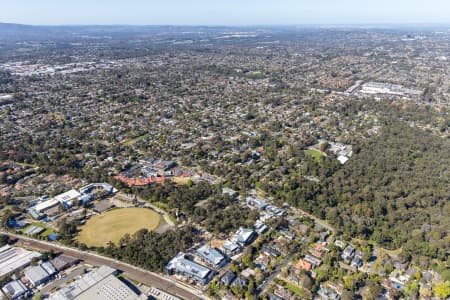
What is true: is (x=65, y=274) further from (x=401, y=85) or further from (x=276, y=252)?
(x=401, y=85)

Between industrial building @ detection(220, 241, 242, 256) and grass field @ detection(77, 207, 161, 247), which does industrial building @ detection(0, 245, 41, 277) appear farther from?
industrial building @ detection(220, 241, 242, 256)

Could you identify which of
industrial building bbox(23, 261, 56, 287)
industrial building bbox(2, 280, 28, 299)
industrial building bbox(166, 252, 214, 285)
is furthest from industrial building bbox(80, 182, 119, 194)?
industrial building bbox(166, 252, 214, 285)

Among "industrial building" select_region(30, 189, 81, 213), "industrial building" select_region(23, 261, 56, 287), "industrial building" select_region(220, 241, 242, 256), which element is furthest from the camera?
"industrial building" select_region(30, 189, 81, 213)

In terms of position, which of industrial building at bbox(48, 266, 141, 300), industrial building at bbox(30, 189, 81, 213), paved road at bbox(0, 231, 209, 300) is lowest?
paved road at bbox(0, 231, 209, 300)

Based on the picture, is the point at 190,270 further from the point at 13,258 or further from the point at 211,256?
the point at 13,258

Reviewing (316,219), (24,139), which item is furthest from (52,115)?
(316,219)
